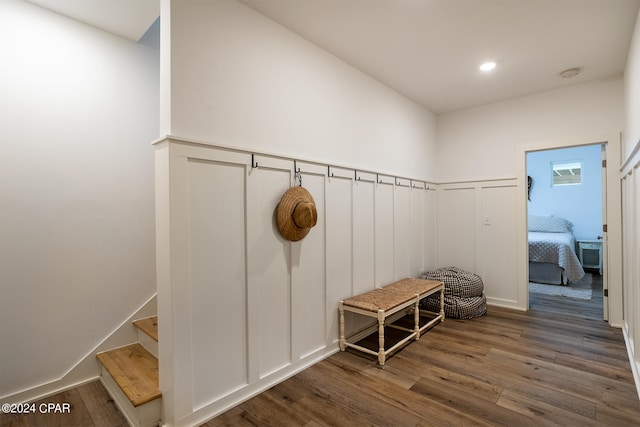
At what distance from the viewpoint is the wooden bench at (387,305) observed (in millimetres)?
2539

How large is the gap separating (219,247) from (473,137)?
3.80 m

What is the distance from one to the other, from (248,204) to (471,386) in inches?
80.4

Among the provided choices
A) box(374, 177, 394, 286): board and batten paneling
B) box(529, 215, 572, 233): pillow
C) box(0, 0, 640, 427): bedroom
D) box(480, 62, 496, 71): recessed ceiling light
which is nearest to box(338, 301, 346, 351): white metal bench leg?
box(0, 0, 640, 427): bedroom

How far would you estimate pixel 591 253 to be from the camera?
5.89 m

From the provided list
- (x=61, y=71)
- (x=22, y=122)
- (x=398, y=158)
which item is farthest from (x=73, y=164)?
(x=398, y=158)

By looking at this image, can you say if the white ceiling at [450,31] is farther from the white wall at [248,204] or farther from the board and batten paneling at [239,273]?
the board and batten paneling at [239,273]

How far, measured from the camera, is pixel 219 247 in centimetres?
196

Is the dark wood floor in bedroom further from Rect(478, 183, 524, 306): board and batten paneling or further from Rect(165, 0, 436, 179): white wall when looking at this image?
Rect(165, 0, 436, 179): white wall

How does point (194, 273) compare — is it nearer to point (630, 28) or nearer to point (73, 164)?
point (73, 164)

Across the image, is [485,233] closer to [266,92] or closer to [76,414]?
[266,92]

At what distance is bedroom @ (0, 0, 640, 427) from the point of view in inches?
80.6

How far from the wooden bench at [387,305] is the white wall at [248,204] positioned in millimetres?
144

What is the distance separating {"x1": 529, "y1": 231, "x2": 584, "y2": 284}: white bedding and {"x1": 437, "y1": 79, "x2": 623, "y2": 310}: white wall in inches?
67.8

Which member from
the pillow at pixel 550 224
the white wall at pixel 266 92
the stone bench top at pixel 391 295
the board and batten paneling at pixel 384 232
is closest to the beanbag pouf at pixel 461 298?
the stone bench top at pixel 391 295
